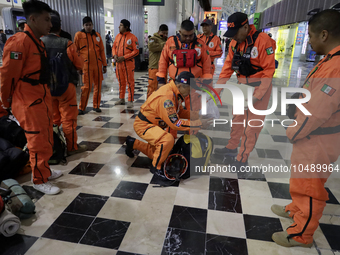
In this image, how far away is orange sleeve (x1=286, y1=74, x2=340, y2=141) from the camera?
1248 mm

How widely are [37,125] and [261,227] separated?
1933 millimetres

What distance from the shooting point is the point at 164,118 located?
224 centimetres

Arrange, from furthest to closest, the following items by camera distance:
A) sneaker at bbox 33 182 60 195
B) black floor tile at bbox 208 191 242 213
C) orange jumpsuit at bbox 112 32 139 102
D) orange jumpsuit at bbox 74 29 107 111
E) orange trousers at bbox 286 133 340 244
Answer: orange jumpsuit at bbox 112 32 139 102 → orange jumpsuit at bbox 74 29 107 111 → sneaker at bbox 33 182 60 195 → black floor tile at bbox 208 191 242 213 → orange trousers at bbox 286 133 340 244

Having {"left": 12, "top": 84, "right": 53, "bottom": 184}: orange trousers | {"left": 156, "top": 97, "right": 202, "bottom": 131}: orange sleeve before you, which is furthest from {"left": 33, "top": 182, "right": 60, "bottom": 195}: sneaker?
{"left": 156, "top": 97, "right": 202, "bottom": 131}: orange sleeve

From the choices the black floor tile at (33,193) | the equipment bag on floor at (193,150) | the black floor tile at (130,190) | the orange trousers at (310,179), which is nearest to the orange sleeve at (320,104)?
the orange trousers at (310,179)

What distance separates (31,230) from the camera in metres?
1.70

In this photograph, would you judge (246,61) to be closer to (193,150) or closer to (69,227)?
(193,150)

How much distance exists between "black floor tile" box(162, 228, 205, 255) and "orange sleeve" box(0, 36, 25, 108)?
1.63 m

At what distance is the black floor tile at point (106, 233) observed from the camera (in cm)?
162

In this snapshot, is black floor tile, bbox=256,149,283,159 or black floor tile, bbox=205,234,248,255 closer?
black floor tile, bbox=205,234,248,255

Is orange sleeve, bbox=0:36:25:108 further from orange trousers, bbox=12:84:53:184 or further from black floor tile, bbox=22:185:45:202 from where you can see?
black floor tile, bbox=22:185:45:202

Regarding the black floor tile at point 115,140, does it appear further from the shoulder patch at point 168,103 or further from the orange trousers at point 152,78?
the orange trousers at point 152,78

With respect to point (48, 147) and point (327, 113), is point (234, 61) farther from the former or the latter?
point (48, 147)

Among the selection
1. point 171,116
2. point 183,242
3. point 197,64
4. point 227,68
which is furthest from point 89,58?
point 183,242
